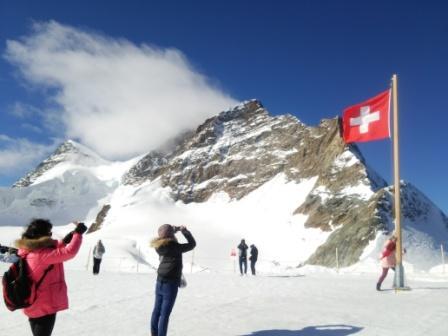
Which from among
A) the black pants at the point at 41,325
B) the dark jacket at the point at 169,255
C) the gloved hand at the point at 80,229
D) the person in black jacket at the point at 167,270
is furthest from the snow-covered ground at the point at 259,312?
the gloved hand at the point at 80,229

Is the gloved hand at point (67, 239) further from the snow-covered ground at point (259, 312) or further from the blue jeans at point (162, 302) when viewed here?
the snow-covered ground at point (259, 312)

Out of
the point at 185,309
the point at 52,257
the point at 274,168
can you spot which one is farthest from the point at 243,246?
the point at 274,168

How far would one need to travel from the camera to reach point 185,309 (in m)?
10.4

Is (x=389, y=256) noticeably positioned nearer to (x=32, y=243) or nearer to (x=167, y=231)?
(x=167, y=231)

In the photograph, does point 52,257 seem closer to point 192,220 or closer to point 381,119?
point 381,119

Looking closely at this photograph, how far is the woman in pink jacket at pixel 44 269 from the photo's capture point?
231 inches

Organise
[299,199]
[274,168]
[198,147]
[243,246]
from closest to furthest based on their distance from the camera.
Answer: [243,246], [299,199], [274,168], [198,147]

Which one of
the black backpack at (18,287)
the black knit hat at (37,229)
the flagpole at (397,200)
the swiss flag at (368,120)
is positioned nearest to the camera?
the black backpack at (18,287)

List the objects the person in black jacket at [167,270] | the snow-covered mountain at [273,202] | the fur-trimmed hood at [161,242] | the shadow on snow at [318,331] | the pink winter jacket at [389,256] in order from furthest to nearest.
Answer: the snow-covered mountain at [273,202] < the pink winter jacket at [389,256] < the shadow on snow at [318,331] < the fur-trimmed hood at [161,242] < the person in black jacket at [167,270]

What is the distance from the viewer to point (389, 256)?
14422 mm

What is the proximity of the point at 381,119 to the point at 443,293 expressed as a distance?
5575mm

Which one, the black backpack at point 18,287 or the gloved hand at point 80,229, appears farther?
the gloved hand at point 80,229

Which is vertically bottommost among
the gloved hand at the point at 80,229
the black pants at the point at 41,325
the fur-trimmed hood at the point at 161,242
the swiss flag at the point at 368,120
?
the black pants at the point at 41,325

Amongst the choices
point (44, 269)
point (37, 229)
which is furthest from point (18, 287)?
point (37, 229)
